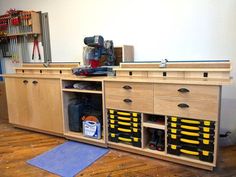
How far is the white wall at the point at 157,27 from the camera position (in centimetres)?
221

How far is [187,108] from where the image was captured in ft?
5.99

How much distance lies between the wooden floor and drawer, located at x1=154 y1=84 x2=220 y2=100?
673 millimetres

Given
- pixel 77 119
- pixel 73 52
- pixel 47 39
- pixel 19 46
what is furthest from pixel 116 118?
pixel 19 46

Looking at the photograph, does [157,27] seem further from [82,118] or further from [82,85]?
[82,118]

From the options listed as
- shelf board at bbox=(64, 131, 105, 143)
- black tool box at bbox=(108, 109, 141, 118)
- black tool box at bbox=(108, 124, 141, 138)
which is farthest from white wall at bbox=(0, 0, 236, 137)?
shelf board at bbox=(64, 131, 105, 143)

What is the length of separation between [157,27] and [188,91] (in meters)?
1.05

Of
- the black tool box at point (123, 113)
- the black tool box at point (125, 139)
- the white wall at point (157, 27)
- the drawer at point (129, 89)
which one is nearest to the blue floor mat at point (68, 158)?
the black tool box at point (125, 139)

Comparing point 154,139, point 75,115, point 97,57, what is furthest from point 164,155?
point 97,57

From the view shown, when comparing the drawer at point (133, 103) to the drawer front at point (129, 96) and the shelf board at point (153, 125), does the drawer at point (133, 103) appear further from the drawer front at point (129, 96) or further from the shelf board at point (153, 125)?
the shelf board at point (153, 125)

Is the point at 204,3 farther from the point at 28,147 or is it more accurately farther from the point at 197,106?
the point at 28,147

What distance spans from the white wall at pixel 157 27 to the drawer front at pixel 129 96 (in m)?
0.70

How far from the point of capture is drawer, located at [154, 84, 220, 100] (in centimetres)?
171

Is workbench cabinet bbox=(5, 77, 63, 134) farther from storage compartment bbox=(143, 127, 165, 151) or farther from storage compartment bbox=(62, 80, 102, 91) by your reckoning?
storage compartment bbox=(143, 127, 165, 151)

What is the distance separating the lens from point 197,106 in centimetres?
178
